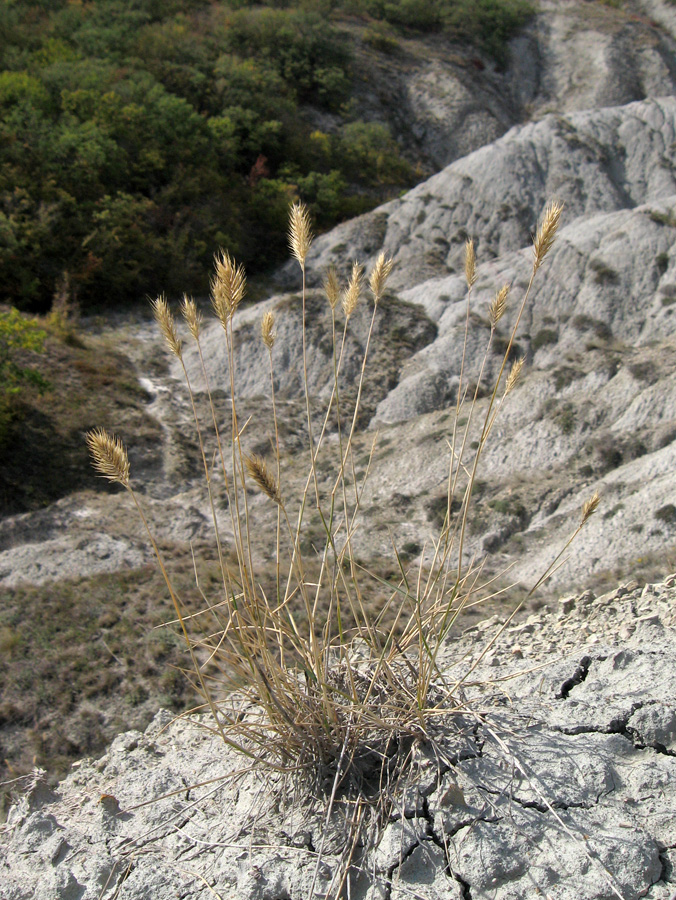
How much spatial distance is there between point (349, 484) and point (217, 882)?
40.6 ft

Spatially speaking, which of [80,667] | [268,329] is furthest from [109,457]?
[80,667]

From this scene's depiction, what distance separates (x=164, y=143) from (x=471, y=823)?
98.0 feet

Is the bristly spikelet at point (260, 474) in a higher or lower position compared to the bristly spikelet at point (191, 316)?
lower

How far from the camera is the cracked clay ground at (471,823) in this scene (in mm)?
3209

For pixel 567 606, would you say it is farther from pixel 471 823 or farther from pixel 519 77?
pixel 519 77

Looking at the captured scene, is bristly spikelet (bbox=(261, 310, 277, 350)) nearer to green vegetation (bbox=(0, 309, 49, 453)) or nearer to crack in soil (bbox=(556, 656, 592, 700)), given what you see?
crack in soil (bbox=(556, 656, 592, 700))

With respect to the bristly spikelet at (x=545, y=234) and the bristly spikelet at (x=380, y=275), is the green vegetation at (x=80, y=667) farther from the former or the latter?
the bristly spikelet at (x=545, y=234)

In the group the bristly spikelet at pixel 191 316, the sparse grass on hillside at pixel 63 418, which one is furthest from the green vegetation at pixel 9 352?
the bristly spikelet at pixel 191 316

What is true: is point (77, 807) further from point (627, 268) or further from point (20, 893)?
point (627, 268)

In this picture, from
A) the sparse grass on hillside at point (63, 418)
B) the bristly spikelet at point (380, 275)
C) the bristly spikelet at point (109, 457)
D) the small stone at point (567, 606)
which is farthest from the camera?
the sparse grass on hillside at point (63, 418)

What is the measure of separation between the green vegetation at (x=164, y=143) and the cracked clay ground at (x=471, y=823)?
22.1 m

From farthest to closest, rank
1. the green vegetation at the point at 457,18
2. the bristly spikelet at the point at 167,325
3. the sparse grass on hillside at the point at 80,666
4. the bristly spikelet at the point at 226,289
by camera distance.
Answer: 1. the green vegetation at the point at 457,18
2. the sparse grass on hillside at the point at 80,666
3. the bristly spikelet at the point at 167,325
4. the bristly spikelet at the point at 226,289

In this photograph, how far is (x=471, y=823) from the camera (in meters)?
3.41

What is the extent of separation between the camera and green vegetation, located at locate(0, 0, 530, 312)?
76.2ft
